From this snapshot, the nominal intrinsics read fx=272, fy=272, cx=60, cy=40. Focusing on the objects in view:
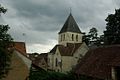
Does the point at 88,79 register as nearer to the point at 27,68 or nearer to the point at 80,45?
the point at 27,68

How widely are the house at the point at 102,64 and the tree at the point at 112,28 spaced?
60.5 feet

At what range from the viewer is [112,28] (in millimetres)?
52750

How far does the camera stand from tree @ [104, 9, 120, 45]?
51.9m

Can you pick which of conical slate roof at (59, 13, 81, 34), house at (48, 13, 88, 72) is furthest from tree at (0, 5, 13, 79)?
conical slate roof at (59, 13, 81, 34)

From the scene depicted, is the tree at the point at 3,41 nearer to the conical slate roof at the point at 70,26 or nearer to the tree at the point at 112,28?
the tree at the point at 112,28

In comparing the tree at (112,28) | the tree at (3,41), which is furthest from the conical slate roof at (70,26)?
the tree at (3,41)

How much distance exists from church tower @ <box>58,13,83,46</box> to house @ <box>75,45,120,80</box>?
157 feet

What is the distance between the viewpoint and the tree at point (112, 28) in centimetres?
5191

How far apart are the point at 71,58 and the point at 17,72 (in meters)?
28.5

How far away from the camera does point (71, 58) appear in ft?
198

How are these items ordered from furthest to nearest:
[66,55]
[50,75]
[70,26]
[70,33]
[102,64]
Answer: [70,26] < [70,33] < [66,55] < [50,75] < [102,64]

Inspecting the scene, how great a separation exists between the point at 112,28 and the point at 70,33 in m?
30.9

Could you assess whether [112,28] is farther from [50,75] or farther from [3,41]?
[3,41]

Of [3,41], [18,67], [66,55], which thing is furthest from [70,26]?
[3,41]
